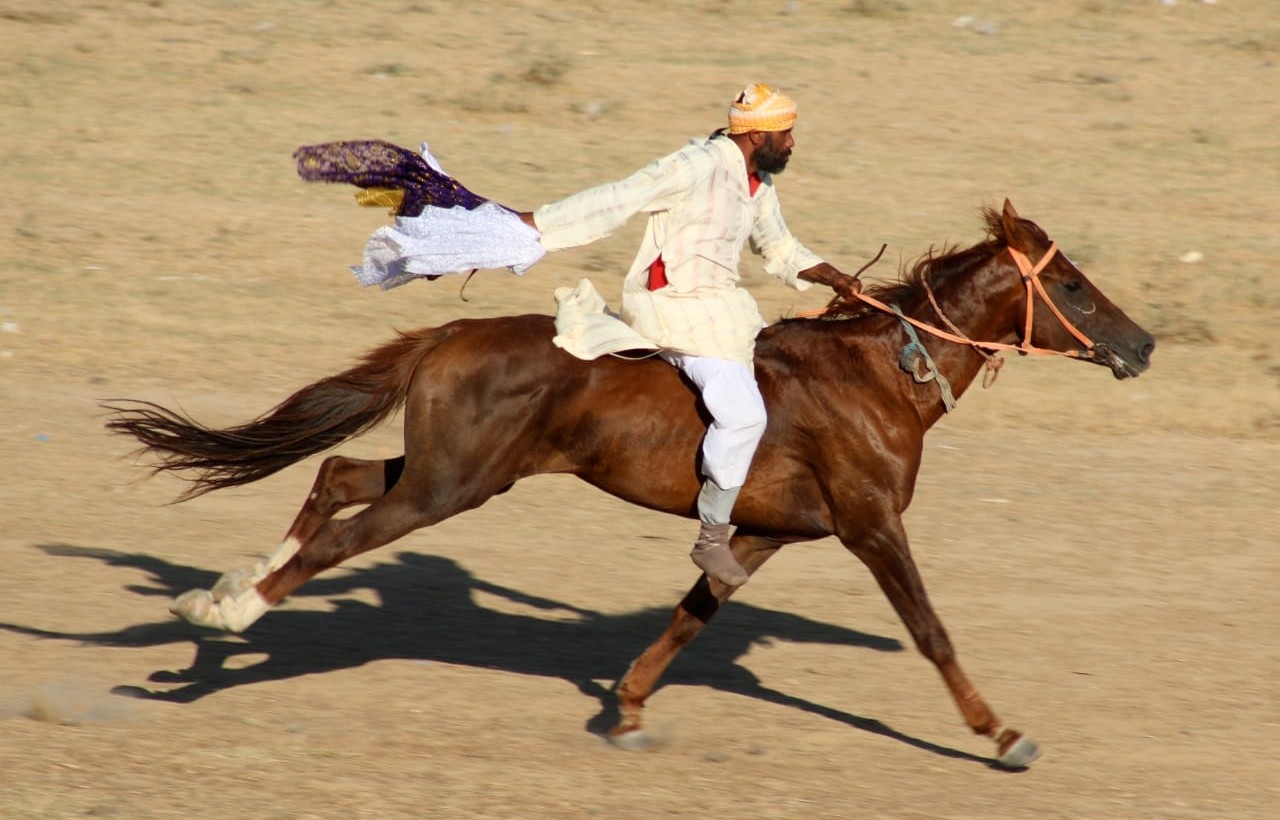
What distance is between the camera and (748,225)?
18.8 ft

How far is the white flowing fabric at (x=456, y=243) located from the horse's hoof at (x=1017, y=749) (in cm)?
232

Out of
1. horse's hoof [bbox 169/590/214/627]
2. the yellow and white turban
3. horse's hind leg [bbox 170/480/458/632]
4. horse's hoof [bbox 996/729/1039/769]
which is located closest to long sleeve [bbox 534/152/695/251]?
the yellow and white turban

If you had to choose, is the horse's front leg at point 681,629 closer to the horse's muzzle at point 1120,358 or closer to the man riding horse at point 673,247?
the man riding horse at point 673,247

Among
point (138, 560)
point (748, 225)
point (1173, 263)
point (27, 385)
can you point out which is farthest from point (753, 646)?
point (1173, 263)

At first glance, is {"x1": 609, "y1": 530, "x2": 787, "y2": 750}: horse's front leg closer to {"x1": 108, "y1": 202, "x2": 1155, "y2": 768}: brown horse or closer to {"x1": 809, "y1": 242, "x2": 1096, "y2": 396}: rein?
{"x1": 108, "y1": 202, "x2": 1155, "y2": 768}: brown horse

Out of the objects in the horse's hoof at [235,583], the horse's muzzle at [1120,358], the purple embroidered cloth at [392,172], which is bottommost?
the horse's hoof at [235,583]

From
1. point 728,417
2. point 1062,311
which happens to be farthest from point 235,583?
point 1062,311

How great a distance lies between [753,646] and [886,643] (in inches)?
23.1

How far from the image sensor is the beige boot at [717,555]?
18.6 feet

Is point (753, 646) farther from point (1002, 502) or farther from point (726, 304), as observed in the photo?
point (1002, 502)

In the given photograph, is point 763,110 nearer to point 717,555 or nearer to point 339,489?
point 717,555

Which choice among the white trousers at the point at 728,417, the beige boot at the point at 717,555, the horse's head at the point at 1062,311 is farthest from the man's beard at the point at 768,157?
the beige boot at the point at 717,555

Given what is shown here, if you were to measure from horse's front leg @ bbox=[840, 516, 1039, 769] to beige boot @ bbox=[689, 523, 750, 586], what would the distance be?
1.38ft

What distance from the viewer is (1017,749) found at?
571cm
